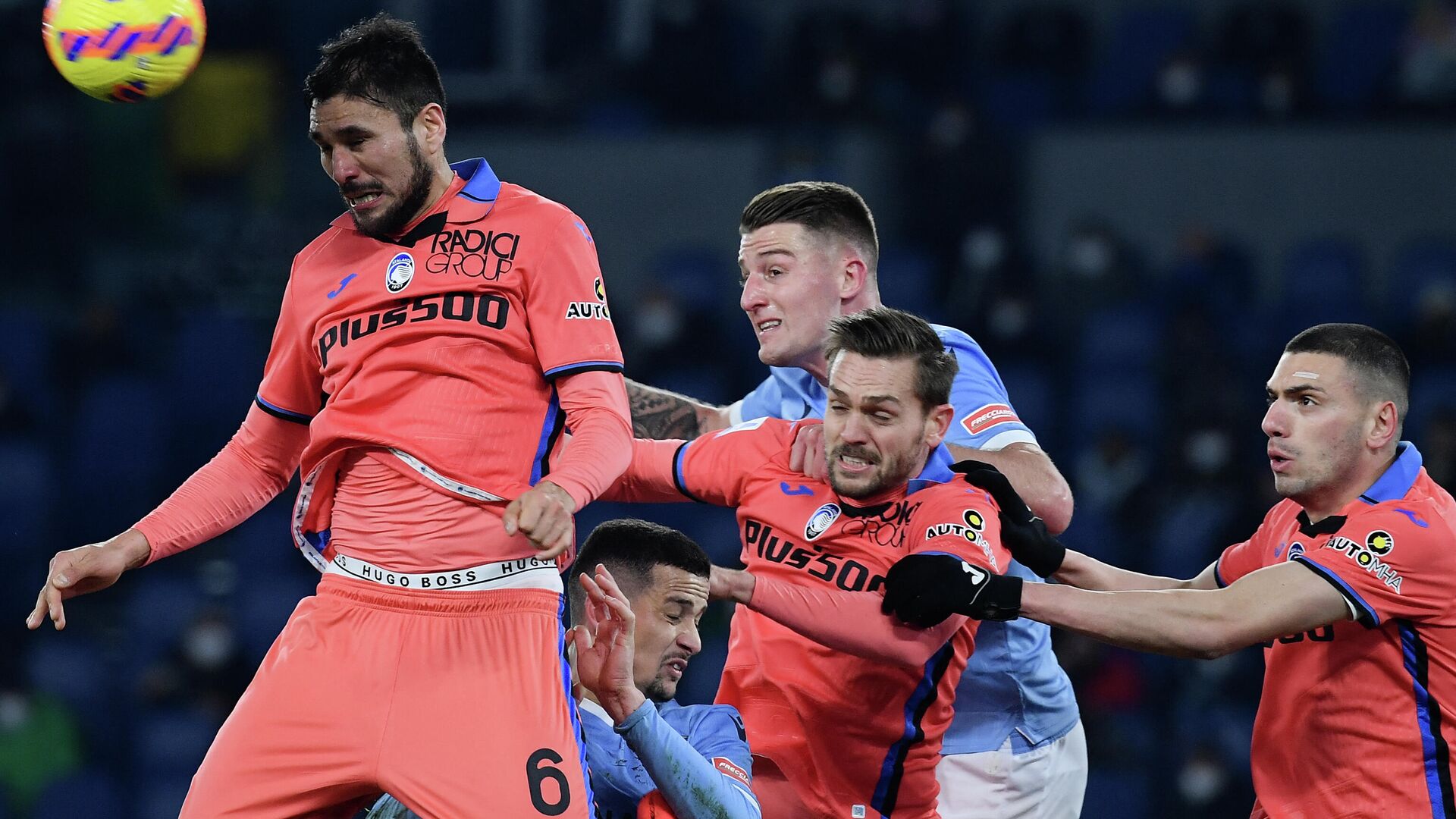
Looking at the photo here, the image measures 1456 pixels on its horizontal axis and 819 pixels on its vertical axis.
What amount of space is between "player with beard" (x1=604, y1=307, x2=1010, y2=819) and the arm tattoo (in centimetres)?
57

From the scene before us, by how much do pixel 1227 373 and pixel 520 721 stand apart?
7504 mm

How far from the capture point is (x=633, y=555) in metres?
3.77

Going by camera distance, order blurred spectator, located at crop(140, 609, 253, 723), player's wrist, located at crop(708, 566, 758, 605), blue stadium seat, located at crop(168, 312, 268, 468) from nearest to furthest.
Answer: player's wrist, located at crop(708, 566, 758, 605)
blurred spectator, located at crop(140, 609, 253, 723)
blue stadium seat, located at crop(168, 312, 268, 468)

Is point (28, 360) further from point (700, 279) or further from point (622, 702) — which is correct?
point (622, 702)

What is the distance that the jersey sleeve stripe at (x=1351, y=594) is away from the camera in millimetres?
3713

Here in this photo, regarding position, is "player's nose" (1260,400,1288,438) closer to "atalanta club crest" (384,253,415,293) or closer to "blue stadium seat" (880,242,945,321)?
"atalanta club crest" (384,253,415,293)

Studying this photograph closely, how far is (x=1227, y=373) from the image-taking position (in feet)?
32.0

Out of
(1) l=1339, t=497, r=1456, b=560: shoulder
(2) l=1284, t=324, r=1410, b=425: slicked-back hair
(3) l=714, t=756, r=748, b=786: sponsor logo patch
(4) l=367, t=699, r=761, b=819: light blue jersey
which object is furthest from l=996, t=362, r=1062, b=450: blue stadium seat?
(3) l=714, t=756, r=748, b=786: sponsor logo patch

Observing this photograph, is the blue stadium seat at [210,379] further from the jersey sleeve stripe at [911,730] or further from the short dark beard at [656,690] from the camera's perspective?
the jersey sleeve stripe at [911,730]

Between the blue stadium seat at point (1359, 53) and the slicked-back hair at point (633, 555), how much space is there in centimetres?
884

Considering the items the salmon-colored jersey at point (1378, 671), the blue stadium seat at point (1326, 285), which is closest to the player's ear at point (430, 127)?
the salmon-colored jersey at point (1378, 671)

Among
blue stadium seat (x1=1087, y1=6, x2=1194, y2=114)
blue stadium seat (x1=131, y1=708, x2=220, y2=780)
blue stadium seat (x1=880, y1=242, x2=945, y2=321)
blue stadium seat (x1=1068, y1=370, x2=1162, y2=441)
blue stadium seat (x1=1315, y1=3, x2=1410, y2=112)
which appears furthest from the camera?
blue stadium seat (x1=1087, y1=6, x2=1194, y2=114)

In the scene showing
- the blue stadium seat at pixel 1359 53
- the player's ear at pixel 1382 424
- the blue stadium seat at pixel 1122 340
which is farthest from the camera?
the blue stadium seat at pixel 1359 53

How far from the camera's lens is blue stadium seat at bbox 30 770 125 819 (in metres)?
8.64
